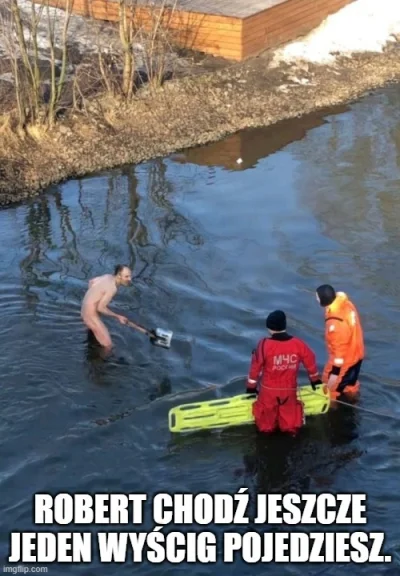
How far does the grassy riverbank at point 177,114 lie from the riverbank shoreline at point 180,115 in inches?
0.9

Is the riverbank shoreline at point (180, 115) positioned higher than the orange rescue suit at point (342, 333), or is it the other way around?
the orange rescue suit at point (342, 333)

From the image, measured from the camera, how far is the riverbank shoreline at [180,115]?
19922 millimetres

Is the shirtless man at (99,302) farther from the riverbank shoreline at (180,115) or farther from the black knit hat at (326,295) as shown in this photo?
the riverbank shoreline at (180,115)

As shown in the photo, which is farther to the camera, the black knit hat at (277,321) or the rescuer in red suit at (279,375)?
the rescuer in red suit at (279,375)

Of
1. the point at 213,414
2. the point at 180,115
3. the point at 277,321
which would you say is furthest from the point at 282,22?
the point at 277,321

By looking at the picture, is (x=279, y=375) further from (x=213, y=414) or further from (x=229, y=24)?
(x=229, y=24)

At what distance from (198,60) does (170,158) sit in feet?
16.9

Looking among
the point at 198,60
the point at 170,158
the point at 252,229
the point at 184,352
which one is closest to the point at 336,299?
the point at 184,352

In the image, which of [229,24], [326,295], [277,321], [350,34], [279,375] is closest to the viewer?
[277,321]

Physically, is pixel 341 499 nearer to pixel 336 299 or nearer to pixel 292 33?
pixel 336 299

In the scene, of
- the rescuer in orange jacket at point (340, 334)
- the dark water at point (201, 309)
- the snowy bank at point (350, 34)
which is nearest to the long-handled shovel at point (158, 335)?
the dark water at point (201, 309)

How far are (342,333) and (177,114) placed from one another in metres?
12.5

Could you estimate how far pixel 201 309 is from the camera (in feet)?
48.5

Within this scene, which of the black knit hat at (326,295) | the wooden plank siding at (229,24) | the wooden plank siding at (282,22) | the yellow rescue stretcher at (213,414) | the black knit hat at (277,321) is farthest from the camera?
the wooden plank siding at (282,22)
